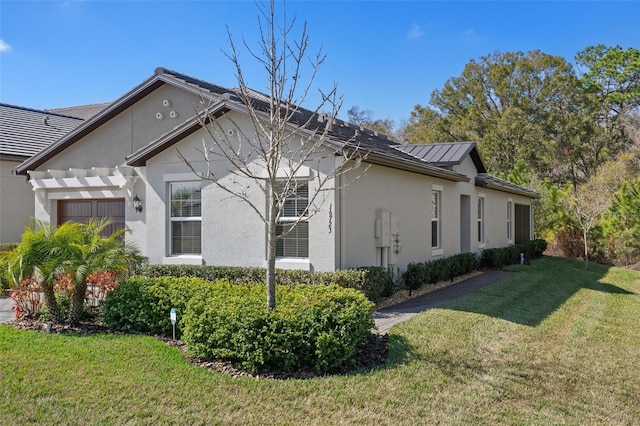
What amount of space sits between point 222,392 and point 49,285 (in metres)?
4.37

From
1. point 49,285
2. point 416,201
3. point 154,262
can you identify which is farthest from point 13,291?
point 416,201

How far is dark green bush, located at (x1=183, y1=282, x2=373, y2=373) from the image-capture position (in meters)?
6.14

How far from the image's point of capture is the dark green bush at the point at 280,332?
614cm

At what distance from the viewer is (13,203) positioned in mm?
15578

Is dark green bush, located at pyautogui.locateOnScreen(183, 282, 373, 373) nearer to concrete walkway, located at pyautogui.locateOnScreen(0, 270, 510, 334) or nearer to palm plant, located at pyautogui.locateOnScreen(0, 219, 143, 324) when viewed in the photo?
concrete walkway, located at pyautogui.locateOnScreen(0, 270, 510, 334)

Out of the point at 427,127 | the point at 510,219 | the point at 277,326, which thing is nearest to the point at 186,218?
the point at 277,326

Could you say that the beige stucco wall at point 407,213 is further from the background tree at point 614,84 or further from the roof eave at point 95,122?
the background tree at point 614,84

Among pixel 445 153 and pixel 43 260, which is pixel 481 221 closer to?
pixel 445 153

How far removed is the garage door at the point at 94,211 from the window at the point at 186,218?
Answer: 231 cm

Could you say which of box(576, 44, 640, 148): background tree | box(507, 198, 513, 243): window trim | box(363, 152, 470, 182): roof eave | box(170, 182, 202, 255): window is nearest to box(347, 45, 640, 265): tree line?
box(576, 44, 640, 148): background tree

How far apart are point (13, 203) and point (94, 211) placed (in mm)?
3455

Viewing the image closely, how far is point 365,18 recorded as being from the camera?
1219cm

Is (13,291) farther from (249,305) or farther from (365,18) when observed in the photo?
(365,18)

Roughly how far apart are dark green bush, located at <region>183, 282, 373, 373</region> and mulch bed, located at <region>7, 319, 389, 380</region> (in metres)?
0.09
